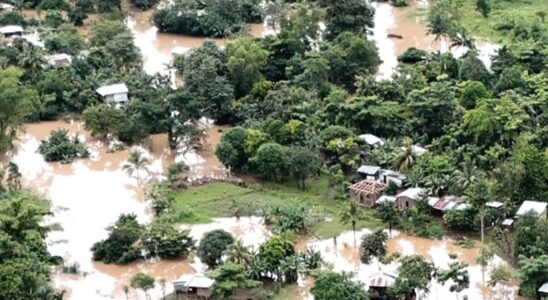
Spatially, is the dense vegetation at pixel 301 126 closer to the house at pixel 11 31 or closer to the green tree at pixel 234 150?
the green tree at pixel 234 150

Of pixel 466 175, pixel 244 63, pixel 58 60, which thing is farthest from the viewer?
pixel 58 60

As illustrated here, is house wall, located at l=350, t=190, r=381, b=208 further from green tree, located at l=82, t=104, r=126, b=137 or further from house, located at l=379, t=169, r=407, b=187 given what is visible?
green tree, located at l=82, t=104, r=126, b=137

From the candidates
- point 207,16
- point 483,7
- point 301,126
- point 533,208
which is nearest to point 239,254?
point 533,208

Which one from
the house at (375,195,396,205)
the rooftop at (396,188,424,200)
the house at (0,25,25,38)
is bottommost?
the house at (375,195,396,205)

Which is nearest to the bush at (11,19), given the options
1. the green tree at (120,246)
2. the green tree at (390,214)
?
the green tree at (120,246)

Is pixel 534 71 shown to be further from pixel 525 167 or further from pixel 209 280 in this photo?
pixel 209 280

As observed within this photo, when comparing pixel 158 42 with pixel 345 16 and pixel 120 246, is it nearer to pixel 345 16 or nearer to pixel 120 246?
pixel 345 16

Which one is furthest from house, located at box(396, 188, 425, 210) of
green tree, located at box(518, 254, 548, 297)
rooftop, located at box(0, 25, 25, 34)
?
rooftop, located at box(0, 25, 25, 34)
